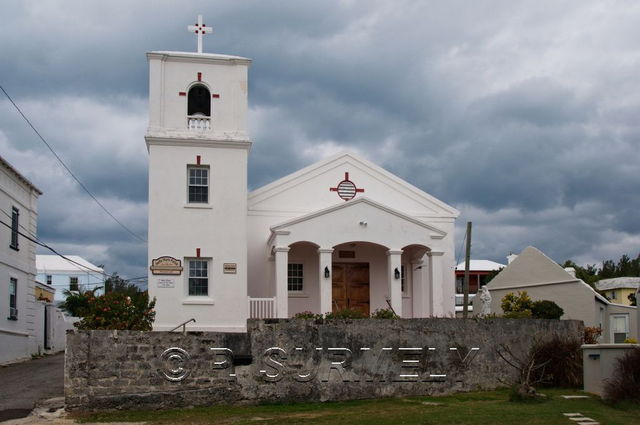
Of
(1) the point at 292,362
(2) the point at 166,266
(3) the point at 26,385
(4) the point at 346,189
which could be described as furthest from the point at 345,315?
(3) the point at 26,385

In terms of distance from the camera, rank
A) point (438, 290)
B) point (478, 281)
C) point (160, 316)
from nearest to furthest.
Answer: point (160, 316) < point (438, 290) < point (478, 281)

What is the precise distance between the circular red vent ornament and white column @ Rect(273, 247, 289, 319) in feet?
13.6

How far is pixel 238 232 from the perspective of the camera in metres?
26.5

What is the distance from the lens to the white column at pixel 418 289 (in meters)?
28.6

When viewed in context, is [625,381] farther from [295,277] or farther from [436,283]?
[295,277]

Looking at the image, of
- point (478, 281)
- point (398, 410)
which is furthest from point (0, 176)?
point (478, 281)

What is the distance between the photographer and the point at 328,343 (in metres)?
20.0

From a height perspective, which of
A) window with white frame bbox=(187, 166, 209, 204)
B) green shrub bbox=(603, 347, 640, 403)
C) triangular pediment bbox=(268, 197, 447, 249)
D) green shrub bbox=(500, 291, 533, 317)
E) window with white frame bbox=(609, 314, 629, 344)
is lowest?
green shrub bbox=(603, 347, 640, 403)

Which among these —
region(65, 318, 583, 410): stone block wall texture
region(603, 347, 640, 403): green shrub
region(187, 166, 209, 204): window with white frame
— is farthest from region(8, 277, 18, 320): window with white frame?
region(603, 347, 640, 403): green shrub

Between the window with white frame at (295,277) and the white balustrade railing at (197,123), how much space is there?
5974 millimetres

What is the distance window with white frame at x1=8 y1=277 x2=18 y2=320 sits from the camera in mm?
32219

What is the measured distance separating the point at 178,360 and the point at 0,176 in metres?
16.1

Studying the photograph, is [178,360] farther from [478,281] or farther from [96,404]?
[478,281]

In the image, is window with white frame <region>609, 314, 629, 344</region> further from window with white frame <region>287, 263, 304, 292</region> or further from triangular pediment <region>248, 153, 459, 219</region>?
window with white frame <region>287, 263, 304, 292</region>
